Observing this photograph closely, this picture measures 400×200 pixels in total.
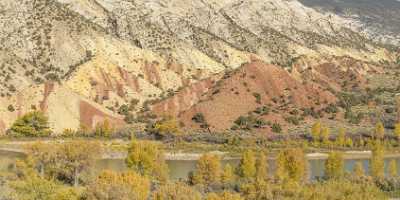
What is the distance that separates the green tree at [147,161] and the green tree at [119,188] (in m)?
13.3

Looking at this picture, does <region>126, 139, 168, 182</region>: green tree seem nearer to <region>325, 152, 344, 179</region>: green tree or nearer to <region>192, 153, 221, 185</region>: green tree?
<region>192, 153, 221, 185</region>: green tree

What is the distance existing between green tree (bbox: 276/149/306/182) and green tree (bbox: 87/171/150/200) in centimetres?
2019

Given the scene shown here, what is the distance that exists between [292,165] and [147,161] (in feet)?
47.8

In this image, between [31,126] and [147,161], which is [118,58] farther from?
[147,161]

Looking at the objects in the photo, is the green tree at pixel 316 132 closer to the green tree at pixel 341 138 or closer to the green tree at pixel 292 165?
the green tree at pixel 341 138

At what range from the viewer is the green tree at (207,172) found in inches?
2822

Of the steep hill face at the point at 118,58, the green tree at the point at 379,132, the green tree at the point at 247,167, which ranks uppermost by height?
the steep hill face at the point at 118,58

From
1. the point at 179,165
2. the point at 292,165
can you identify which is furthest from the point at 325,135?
the point at 292,165

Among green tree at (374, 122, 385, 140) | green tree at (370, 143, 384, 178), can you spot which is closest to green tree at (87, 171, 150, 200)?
green tree at (370, 143, 384, 178)

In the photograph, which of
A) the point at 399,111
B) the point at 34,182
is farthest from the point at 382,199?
the point at 399,111

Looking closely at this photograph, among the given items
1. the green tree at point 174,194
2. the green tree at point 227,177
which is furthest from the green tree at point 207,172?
the green tree at point 174,194

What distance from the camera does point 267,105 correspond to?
128m

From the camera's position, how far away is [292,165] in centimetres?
7475

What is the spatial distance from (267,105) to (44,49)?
4565 cm
